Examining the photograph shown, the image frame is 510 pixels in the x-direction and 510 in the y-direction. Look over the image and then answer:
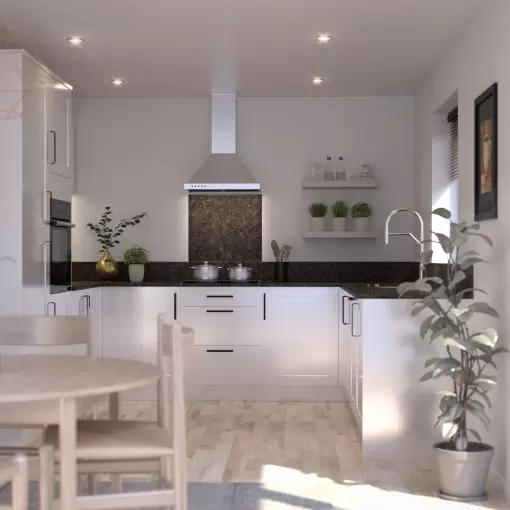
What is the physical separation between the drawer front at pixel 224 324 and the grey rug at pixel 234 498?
2.64 m

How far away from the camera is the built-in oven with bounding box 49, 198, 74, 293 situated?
19.1 ft

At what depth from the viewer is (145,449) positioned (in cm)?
294

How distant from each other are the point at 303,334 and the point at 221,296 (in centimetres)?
70

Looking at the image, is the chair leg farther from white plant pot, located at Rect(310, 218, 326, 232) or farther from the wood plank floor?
white plant pot, located at Rect(310, 218, 326, 232)

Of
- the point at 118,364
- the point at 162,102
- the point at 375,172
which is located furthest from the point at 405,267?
the point at 118,364

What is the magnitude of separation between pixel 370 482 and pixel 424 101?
3.58m

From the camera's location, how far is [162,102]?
766 centimetres

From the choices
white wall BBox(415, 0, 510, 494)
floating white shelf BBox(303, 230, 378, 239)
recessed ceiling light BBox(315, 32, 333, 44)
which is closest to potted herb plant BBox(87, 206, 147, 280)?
floating white shelf BBox(303, 230, 378, 239)

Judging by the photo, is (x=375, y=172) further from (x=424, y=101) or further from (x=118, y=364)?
(x=118, y=364)

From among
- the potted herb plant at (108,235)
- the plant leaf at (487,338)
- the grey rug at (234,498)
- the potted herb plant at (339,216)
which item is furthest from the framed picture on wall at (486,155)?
the potted herb plant at (108,235)

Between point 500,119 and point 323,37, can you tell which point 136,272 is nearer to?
point 323,37

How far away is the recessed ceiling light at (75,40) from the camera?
5.57 metres

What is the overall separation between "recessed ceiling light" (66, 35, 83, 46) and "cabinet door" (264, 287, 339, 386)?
2.37 meters

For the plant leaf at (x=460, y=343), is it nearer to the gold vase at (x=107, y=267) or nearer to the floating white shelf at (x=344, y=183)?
the floating white shelf at (x=344, y=183)
